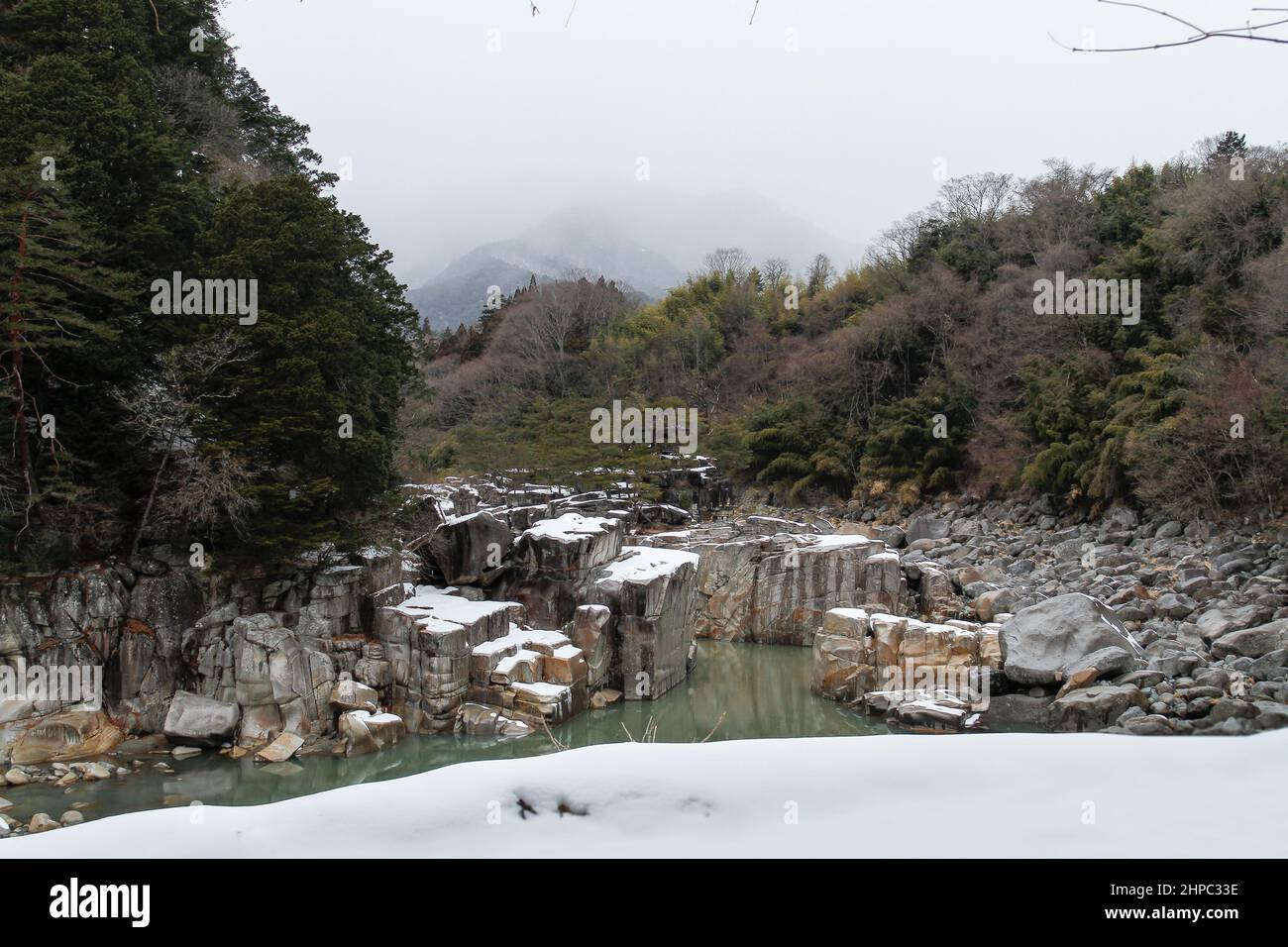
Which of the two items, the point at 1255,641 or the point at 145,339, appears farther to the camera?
the point at 145,339

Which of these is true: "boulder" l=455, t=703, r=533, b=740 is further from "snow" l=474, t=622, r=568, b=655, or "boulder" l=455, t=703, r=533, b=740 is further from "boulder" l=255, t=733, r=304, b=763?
"boulder" l=255, t=733, r=304, b=763

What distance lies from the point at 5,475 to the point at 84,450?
136cm

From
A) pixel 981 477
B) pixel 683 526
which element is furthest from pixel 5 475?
pixel 981 477

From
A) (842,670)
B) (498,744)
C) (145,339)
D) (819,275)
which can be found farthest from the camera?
(819,275)

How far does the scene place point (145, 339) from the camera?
38.2 ft

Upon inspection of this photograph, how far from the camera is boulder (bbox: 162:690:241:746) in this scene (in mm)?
10391

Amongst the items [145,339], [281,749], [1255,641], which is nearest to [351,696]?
[281,749]

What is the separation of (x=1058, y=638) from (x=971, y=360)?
1867 centimetres

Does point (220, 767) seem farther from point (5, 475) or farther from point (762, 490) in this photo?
point (762, 490)

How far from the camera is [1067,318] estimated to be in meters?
23.1

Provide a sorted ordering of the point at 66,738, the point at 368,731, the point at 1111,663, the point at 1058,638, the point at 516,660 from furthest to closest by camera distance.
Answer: the point at 516,660 < the point at 368,731 < the point at 1058,638 < the point at 66,738 < the point at 1111,663

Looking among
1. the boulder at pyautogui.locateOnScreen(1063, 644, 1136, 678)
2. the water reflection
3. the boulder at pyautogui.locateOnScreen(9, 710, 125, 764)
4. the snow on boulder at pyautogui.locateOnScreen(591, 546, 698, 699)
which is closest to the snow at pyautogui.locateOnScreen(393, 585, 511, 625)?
the water reflection

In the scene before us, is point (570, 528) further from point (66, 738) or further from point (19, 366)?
point (19, 366)

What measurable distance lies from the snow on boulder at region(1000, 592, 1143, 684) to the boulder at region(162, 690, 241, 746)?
35.1 feet
